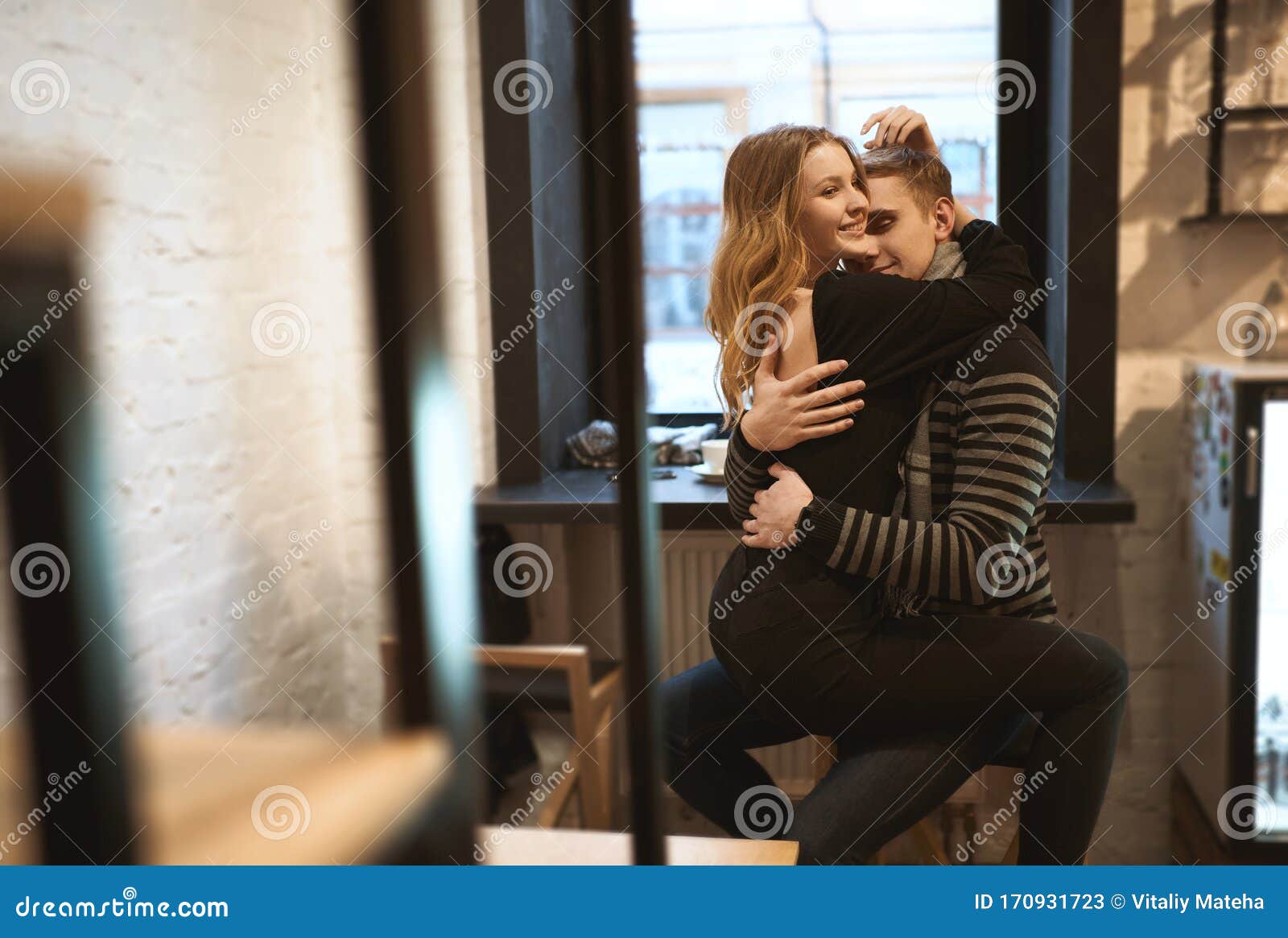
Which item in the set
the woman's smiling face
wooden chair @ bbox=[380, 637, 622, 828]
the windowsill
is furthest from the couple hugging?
wooden chair @ bbox=[380, 637, 622, 828]

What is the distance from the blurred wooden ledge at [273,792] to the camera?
1.17 feet

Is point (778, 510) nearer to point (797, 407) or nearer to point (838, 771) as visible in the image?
point (797, 407)

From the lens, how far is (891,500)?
1.35m

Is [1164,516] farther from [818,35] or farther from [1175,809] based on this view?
[818,35]

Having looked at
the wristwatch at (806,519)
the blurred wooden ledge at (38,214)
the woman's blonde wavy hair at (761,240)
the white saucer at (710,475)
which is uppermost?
the woman's blonde wavy hair at (761,240)

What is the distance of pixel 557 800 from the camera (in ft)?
7.48

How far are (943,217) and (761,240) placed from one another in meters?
0.25

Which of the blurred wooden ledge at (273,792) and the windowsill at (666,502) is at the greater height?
the blurred wooden ledge at (273,792)

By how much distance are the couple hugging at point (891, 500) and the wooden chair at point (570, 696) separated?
0.73m

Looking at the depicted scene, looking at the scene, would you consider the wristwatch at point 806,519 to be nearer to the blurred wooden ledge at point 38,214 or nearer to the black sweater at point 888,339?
the black sweater at point 888,339

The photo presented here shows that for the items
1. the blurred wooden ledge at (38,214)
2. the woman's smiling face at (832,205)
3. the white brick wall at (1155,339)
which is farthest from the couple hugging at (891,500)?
the blurred wooden ledge at (38,214)

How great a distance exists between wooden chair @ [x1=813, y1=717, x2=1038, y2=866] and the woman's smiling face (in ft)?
2.16

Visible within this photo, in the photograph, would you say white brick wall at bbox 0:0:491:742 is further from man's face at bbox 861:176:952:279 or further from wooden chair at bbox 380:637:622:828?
man's face at bbox 861:176:952:279

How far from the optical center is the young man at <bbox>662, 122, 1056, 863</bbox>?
4.07 feet
